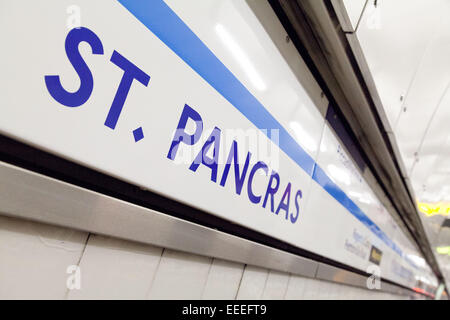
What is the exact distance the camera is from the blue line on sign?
2.47 feet

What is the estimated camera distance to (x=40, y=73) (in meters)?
0.56

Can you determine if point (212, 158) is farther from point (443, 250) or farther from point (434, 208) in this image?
point (443, 250)

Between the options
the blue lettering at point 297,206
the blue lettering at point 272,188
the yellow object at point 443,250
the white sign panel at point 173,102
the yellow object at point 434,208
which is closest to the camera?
the white sign panel at point 173,102

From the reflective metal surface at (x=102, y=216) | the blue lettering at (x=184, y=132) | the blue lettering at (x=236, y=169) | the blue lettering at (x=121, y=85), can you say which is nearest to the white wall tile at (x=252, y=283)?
the reflective metal surface at (x=102, y=216)

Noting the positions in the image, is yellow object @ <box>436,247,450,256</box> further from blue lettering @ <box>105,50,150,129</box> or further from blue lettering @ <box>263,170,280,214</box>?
blue lettering @ <box>105,50,150,129</box>

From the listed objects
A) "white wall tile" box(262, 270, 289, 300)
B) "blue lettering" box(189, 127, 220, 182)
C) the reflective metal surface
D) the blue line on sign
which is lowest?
"white wall tile" box(262, 270, 289, 300)

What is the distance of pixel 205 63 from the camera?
919 mm

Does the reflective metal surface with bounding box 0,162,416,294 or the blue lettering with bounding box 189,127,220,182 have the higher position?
the blue lettering with bounding box 189,127,220,182

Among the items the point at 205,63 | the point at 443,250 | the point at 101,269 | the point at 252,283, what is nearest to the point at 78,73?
the point at 205,63

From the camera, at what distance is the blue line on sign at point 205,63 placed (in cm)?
75

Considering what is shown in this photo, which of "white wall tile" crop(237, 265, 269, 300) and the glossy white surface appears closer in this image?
"white wall tile" crop(237, 265, 269, 300)

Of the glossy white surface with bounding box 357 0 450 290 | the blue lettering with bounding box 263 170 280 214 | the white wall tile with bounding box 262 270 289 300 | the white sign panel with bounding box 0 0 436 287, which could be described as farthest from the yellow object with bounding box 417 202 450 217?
the blue lettering with bounding box 263 170 280 214

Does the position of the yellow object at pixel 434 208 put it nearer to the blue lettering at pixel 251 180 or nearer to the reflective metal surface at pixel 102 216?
the blue lettering at pixel 251 180
